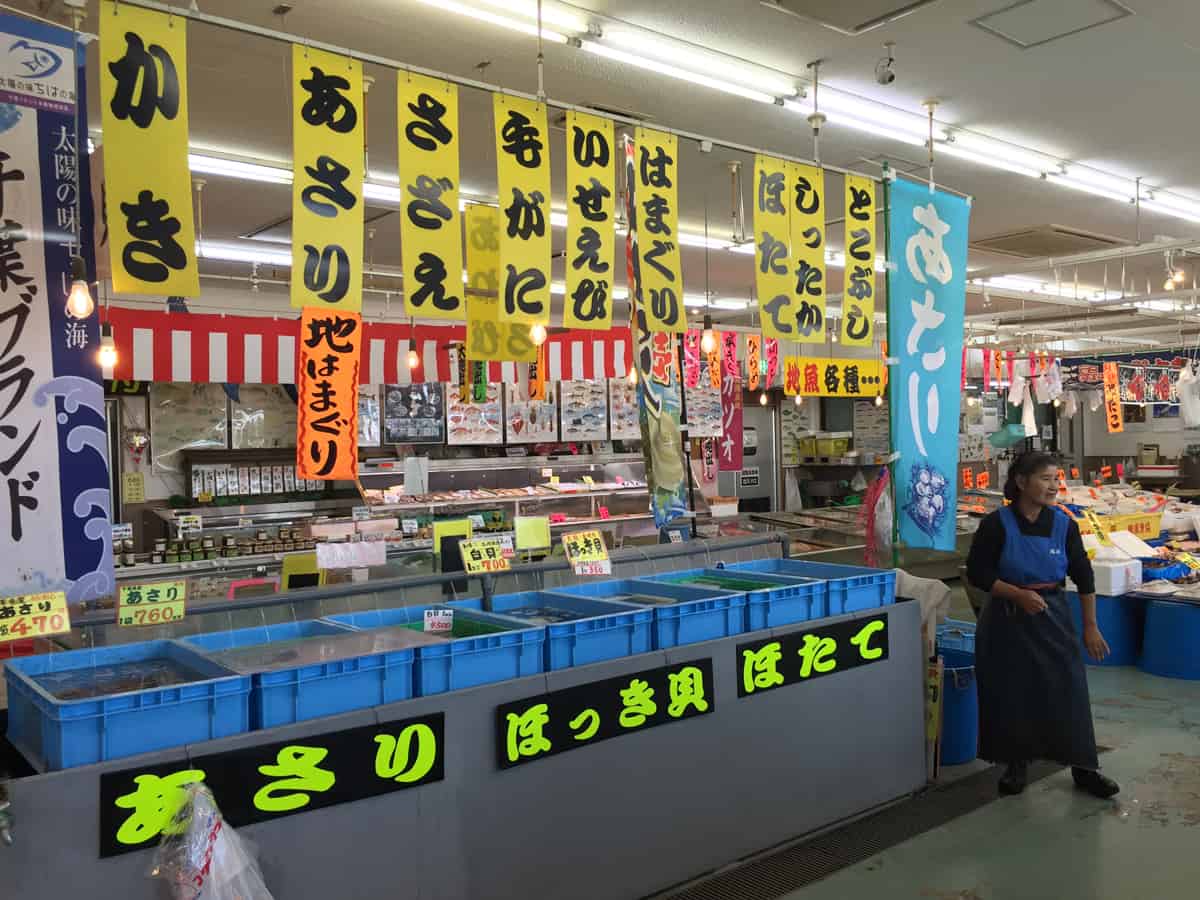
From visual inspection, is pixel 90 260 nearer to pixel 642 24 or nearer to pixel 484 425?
pixel 642 24

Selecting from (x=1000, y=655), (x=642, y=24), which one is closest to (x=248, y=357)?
(x=642, y=24)

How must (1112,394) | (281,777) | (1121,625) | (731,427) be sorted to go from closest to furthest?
(281,777), (1121,625), (731,427), (1112,394)

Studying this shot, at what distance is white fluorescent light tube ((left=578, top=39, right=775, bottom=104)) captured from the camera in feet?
18.1

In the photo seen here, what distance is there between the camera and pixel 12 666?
313 centimetres

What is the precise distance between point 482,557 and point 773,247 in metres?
2.79

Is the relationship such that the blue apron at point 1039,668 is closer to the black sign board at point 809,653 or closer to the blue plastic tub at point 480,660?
the black sign board at point 809,653

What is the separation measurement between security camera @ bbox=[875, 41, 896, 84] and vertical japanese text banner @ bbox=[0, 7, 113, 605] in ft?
14.5

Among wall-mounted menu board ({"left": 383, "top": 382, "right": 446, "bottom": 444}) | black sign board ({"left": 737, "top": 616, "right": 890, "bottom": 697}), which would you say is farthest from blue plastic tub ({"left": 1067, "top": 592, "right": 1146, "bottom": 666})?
wall-mounted menu board ({"left": 383, "top": 382, "right": 446, "bottom": 444})

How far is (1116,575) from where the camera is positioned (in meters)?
7.48

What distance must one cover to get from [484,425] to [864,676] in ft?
29.2

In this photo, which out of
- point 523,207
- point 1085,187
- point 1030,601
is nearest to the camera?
point 523,207

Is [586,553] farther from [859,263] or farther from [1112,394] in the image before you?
[1112,394]

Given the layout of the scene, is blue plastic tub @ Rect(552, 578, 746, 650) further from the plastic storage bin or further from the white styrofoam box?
the white styrofoam box

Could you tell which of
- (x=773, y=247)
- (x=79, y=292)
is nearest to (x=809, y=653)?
(x=773, y=247)
